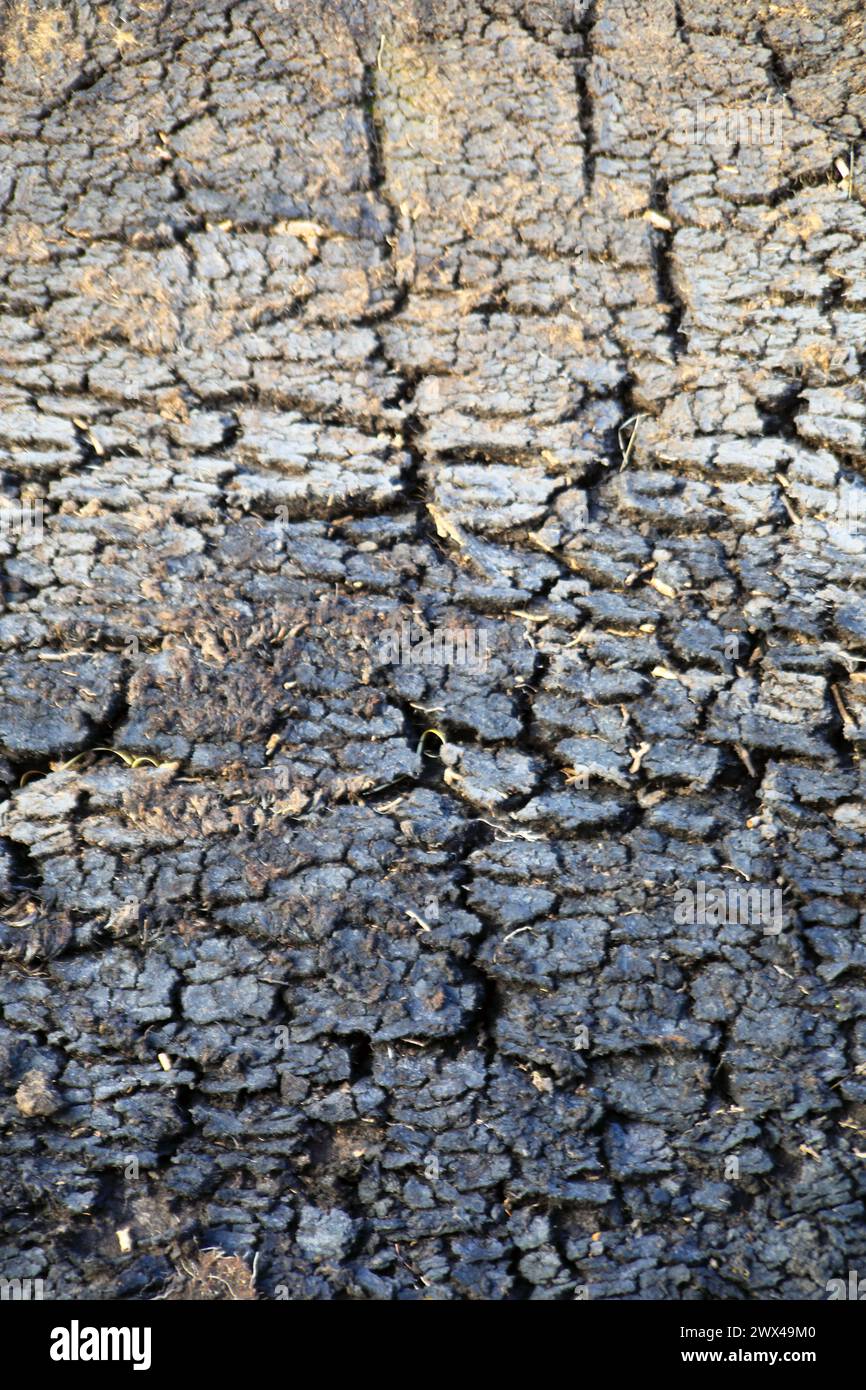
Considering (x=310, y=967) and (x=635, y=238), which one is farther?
(x=635, y=238)

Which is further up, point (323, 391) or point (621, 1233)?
point (323, 391)

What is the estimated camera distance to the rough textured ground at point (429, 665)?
241 centimetres

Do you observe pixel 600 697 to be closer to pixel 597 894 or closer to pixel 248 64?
pixel 597 894

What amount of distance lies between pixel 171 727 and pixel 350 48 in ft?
6.73

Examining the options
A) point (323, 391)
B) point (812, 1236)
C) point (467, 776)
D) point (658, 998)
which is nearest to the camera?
point (812, 1236)

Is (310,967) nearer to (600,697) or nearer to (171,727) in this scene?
(171,727)

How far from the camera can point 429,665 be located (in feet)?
9.16

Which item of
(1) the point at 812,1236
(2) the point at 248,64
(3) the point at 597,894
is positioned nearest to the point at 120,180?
(2) the point at 248,64

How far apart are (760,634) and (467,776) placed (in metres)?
0.84

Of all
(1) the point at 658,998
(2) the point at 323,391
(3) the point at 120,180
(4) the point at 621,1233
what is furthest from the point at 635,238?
(4) the point at 621,1233

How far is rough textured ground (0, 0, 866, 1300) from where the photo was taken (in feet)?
7.91

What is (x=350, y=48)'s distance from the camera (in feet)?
10.5

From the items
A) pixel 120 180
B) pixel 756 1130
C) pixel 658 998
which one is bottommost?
pixel 756 1130

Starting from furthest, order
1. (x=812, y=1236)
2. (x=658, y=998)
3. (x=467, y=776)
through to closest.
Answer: (x=467, y=776), (x=658, y=998), (x=812, y=1236)
